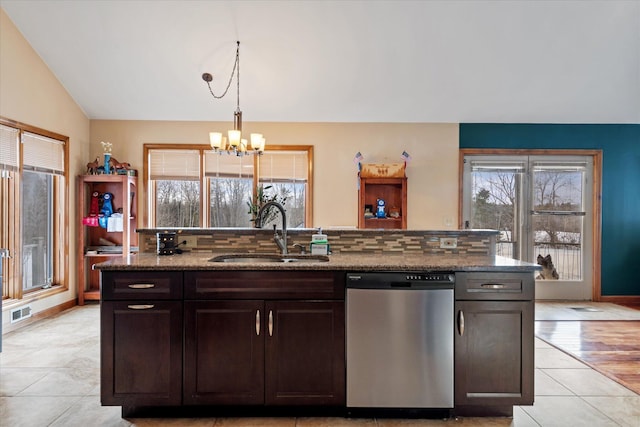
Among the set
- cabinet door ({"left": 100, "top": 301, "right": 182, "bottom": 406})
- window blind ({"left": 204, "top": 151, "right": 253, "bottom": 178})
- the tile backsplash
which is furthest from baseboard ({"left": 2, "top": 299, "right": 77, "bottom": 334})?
cabinet door ({"left": 100, "top": 301, "right": 182, "bottom": 406})

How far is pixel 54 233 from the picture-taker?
4.71m

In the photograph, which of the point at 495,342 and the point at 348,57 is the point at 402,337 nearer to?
the point at 495,342

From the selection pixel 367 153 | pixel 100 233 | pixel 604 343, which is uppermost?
pixel 367 153

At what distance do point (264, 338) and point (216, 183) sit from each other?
3.61 meters

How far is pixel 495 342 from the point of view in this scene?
2.21m

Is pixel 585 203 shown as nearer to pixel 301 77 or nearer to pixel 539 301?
pixel 539 301

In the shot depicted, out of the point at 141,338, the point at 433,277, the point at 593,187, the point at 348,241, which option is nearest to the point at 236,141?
the point at 348,241

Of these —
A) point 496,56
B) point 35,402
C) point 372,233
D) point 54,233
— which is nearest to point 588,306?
point 496,56

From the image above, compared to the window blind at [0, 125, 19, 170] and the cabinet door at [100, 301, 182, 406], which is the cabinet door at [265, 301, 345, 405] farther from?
the window blind at [0, 125, 19, 170]

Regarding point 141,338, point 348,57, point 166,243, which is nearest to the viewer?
point 141,338

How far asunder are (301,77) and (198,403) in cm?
366

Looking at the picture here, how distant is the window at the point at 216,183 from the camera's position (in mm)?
5367

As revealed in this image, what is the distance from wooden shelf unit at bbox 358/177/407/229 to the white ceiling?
91 centimetres

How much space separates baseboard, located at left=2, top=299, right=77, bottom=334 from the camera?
12.6ft
